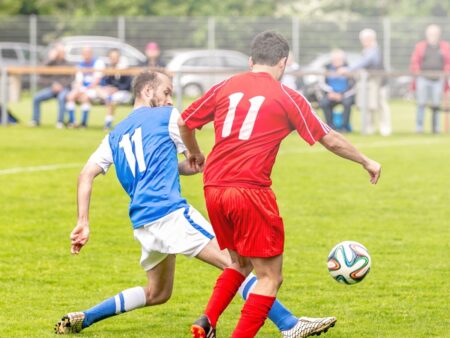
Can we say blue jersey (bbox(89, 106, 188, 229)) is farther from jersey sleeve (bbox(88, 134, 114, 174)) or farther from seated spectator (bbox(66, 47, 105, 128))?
seated spectator (bbox(66, 47, 105, 128))

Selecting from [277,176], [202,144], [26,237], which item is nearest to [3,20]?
[202,144]

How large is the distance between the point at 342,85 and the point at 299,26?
55.0 ft

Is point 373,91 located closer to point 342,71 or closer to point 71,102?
point 342,71

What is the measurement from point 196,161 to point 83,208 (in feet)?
2.13

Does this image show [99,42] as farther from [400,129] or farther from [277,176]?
[277,176]

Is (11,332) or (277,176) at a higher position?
(11,332)

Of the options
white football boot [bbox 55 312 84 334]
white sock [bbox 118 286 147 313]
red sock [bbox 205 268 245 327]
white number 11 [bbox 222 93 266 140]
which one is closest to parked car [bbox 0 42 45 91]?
white football boot [bbox 55 312 84 334]

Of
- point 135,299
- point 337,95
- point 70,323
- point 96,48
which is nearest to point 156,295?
point 135,299

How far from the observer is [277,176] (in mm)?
14969

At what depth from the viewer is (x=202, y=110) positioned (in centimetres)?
588

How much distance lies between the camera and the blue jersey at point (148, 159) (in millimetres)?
6023

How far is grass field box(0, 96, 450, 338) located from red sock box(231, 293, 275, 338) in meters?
0.83

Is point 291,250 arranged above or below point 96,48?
above

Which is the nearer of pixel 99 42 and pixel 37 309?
pixel 37 309
